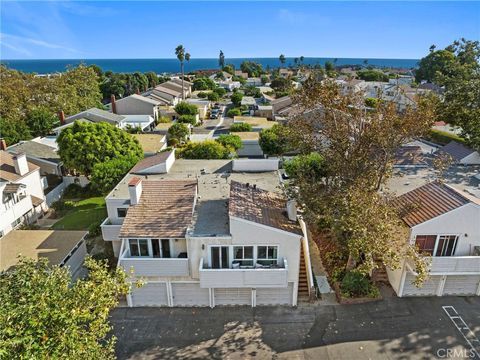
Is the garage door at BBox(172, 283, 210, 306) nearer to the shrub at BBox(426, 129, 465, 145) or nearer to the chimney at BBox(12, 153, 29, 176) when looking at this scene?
the chimney at BBox(12, 153, 29, 176)

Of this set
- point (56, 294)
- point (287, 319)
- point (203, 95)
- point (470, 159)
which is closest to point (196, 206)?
point (287, 319)

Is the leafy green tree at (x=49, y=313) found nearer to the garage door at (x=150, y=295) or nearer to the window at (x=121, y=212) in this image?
the garage door at (x=150, y=295)

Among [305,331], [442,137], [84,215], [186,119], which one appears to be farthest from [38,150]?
[442,137]

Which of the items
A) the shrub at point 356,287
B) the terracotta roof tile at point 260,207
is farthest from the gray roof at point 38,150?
the shrub at point 356,287

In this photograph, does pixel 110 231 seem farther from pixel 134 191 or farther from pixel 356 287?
pixel 356 287

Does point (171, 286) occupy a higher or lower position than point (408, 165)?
lower

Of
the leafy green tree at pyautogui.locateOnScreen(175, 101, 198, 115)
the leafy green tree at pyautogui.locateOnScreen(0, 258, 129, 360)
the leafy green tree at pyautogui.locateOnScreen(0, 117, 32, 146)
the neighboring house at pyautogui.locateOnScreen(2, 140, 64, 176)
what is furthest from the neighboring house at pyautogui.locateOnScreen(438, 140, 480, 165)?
the leafy green tree at pyautogui.locateOnScreen(0, 117, 32, 146)

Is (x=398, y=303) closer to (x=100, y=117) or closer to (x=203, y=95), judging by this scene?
(x=100, y=117)
